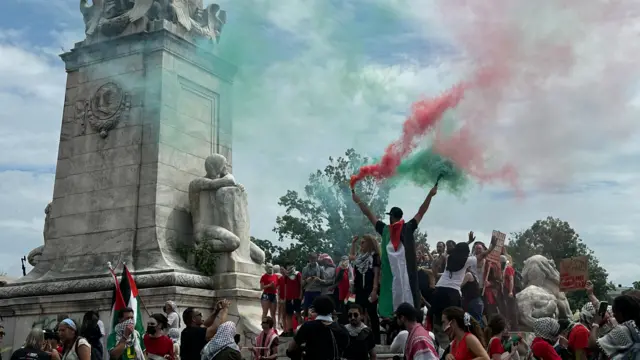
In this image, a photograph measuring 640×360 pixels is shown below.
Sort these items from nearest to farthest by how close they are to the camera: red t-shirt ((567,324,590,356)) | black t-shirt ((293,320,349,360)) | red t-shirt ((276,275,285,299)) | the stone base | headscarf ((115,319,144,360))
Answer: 1. black t-shirt ((293,320,349,360))
2. red t-shirt ((567,324,590,356))
3. headscarf ((115,319,144,360))
4. red t-shirt ((276,275,285,299))
5. the stone base

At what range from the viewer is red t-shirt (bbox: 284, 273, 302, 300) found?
14.5 meters

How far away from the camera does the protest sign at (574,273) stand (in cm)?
1464

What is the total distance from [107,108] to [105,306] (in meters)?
4.99

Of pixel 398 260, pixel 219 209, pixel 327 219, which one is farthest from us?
pixel 327 219

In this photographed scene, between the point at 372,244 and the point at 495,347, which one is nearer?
the point at 495,347

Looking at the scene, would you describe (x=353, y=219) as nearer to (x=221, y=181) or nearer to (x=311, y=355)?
(x=221, y=181)

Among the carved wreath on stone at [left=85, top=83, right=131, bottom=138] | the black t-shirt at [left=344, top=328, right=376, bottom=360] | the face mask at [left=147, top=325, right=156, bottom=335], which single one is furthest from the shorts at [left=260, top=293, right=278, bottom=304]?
the black t-shirt at [left=344, top=328, right=376, bottom=360]

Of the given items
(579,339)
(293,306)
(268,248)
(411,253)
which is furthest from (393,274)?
(268,248)

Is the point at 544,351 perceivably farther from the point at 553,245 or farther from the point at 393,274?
the point at 553,245

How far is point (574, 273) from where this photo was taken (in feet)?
48.8

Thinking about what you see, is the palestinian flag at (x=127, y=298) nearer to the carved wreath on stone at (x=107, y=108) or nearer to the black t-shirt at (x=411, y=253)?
the black t-shirt at (x=411, y=253)

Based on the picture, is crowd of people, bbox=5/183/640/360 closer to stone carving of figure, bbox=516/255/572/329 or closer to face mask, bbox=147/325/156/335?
face mask, bbox=147/325/156/335

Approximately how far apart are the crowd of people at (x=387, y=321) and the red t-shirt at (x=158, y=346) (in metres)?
0.01

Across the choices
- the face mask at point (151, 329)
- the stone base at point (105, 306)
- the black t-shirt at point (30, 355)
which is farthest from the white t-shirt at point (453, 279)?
the stone base at point (105, 306)
